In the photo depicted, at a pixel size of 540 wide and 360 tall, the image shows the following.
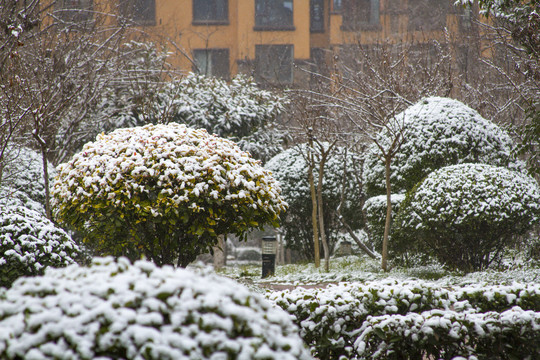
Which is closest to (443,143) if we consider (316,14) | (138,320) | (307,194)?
(307,194)

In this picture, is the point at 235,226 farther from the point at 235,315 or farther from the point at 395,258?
the point at 235,315

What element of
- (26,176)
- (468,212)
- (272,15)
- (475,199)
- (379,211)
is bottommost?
(379,211)

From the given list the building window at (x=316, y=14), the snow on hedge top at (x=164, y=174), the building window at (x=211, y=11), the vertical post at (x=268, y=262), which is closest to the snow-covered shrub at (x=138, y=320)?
the snow on hedge top at (x=164, y=174)

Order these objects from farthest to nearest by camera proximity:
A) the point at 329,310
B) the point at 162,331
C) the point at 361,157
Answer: the point at 361,157
the point at 329,310
the point at 162,331

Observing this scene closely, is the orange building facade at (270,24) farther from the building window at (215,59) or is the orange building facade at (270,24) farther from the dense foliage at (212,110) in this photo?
the dense foliage at (212,110)

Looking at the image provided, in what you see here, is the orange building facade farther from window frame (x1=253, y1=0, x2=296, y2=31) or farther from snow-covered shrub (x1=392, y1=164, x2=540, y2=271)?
snow-covered shrub (x1=392, y1=164, x2=540, y2=271)

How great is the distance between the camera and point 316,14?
28.5m

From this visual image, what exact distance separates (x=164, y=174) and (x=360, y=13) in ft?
65.3

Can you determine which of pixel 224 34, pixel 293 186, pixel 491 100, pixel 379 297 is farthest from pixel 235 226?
pixel 224 34

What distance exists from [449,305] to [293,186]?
8.27 m

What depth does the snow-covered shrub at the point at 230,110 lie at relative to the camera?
13508 mm

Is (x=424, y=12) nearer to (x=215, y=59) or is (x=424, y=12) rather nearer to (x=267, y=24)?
(x=267, y=24)

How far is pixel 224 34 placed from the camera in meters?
27.3

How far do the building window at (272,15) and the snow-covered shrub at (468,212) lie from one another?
20.0 metres
